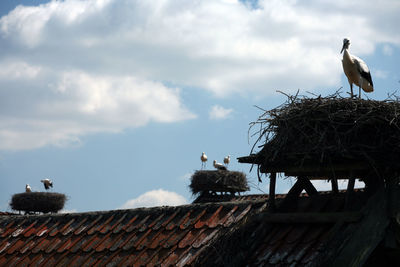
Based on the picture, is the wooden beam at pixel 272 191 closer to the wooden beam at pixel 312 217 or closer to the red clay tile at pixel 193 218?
the wooden beam at pixel 312 217

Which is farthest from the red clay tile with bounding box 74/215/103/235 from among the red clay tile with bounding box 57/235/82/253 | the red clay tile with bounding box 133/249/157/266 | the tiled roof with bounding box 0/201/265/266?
the red clay tile with bounding box 133/249/157/266

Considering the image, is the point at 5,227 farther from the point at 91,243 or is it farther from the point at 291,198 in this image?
the point at 291,198

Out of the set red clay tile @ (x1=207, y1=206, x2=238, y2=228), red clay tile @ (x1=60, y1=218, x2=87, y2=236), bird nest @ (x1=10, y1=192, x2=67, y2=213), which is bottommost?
red clay tile @ (x1=207, y1=206, x2=238, y2=228)

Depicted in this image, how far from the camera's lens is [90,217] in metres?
9.08

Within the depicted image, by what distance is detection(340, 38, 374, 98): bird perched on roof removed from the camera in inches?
347

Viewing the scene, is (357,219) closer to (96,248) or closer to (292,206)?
(292,206)

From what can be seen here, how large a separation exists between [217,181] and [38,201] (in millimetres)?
6128

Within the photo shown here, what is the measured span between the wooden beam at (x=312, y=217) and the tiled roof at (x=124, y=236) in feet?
2.41

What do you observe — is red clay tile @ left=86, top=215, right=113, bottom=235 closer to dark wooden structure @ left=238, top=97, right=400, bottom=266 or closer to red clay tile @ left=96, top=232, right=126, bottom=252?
red clay tile @ left=96, top=232, right=126, bottom=252

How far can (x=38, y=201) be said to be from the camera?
21969 millimetres

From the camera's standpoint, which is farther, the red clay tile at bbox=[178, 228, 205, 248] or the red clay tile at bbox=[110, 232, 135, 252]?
the red clay tile at bbox=[110, 232, 135, 252]

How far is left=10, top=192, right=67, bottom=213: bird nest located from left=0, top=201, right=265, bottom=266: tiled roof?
12491 millimetres

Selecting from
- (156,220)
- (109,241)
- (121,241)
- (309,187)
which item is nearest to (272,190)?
(309,187)

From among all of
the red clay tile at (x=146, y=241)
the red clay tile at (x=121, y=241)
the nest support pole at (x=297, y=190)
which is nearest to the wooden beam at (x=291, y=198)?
the nest support pole at (x=297, y=190)
